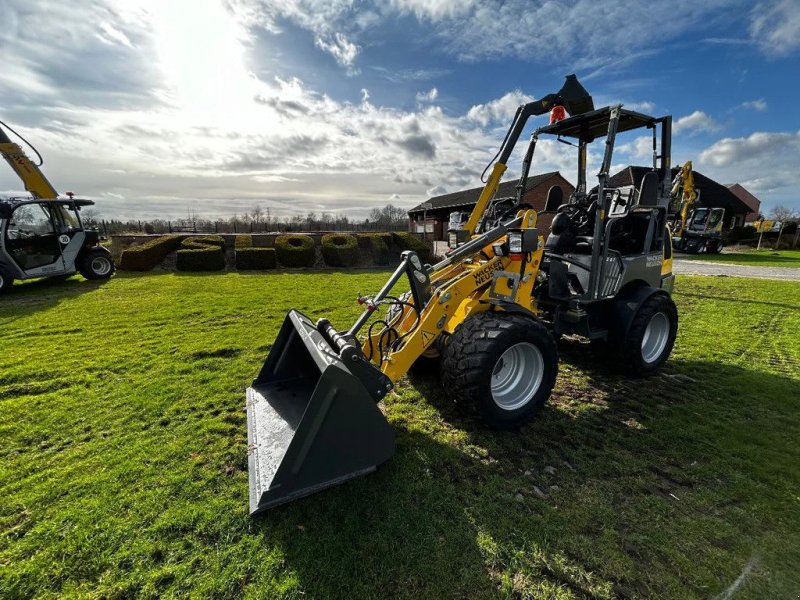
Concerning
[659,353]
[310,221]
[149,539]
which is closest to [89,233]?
[149,539]

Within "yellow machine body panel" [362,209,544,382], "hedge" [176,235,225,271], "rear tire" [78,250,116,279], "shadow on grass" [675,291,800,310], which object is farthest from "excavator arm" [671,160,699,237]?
"rear tire" [78,250,116,279]

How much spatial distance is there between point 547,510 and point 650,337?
11.5 ft

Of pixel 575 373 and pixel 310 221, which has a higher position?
pixel 310 221

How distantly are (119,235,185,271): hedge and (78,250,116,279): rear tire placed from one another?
4.65 feet

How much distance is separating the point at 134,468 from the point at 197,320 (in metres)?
4.75

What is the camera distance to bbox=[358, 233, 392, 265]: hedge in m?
16.3

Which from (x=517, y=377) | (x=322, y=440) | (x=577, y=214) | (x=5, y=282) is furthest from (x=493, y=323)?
(x=5, y=282)

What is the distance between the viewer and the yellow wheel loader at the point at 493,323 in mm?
2609

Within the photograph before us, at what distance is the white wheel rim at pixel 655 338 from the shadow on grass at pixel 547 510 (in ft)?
3.54

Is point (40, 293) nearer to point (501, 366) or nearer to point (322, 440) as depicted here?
point (322, 440)

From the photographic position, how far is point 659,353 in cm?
515

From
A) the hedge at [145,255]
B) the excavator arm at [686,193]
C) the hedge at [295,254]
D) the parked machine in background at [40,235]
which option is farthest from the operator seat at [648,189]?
the excavator arm at [686,193]

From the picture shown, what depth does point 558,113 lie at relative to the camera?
5043 mm

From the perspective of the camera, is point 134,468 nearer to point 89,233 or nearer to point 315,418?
point 315,418
